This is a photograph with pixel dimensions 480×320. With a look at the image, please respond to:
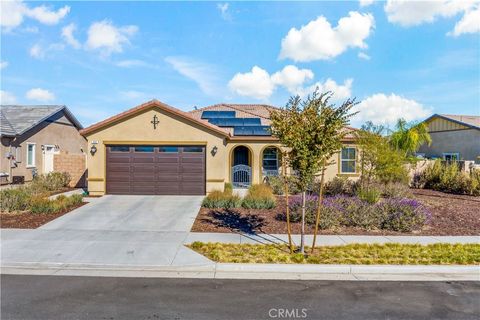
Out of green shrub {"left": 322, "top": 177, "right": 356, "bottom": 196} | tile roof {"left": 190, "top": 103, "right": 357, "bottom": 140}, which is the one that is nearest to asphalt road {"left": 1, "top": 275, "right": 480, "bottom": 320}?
green shrub {"left": 322, "top": 177, "right": 356, "bottom": 196}

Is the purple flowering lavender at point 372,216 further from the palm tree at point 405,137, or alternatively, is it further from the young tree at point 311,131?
the palm tree at point 405,137

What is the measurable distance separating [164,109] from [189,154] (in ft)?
8.07

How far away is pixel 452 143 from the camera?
26.5 m

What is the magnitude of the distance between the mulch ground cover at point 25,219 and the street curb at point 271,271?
3588 millimetres

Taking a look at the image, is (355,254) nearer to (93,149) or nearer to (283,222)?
(283,222)

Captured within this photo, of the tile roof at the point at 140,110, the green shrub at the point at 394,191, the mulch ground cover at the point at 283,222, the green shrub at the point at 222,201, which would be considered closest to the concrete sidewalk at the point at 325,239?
the mulch ground cover at the point at 283,222

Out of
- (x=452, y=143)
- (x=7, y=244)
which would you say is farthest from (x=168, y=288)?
(x=452, y=143)

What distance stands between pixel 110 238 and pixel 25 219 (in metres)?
4.00

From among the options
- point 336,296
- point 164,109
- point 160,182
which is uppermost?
point 164,109

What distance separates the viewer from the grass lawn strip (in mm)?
7059

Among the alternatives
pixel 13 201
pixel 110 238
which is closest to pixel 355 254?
pixel 110 238

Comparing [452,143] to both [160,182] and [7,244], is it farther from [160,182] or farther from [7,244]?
[7,244]

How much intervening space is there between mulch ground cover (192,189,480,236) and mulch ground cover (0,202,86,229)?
489 centimetres

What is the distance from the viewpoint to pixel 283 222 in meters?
10.7
